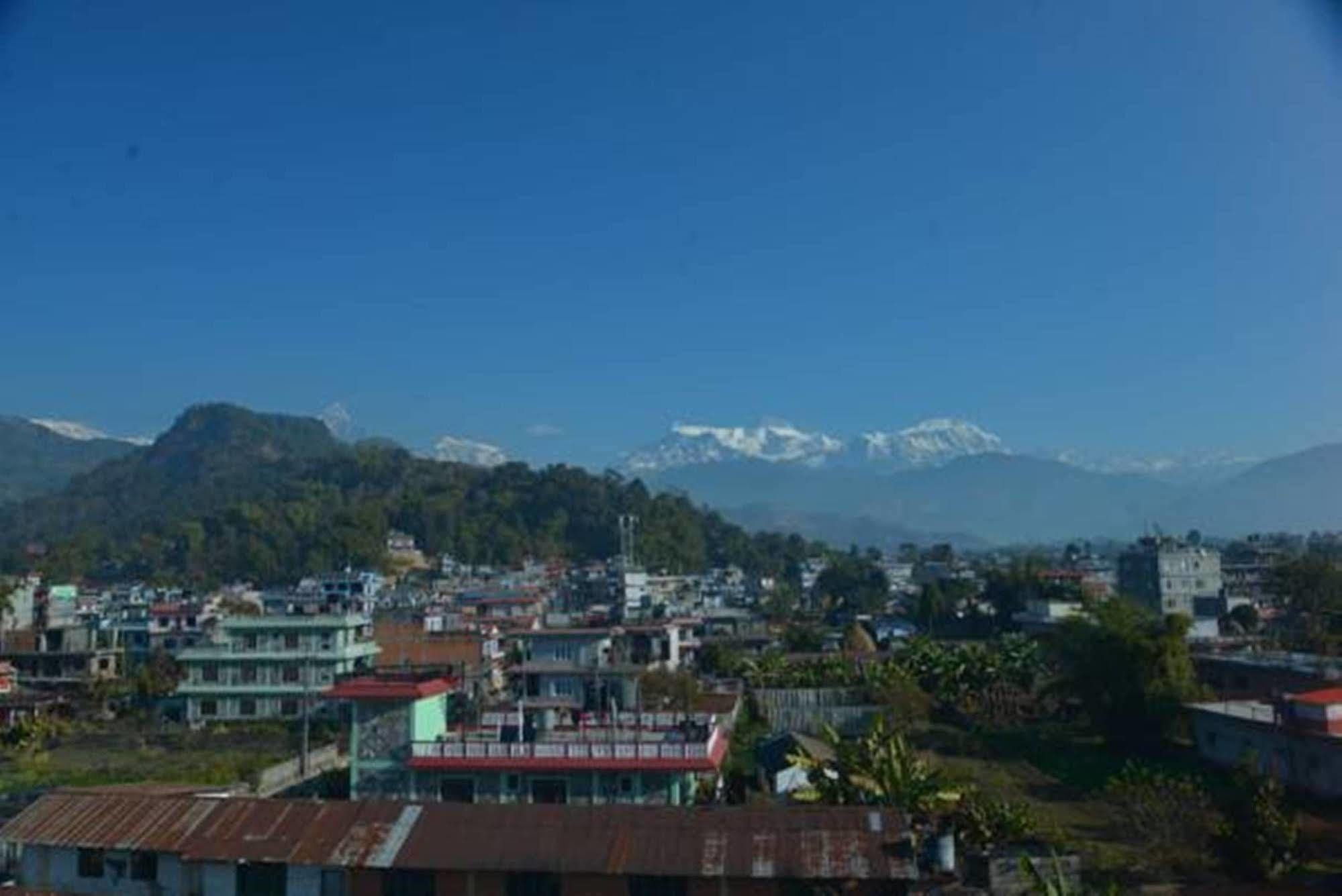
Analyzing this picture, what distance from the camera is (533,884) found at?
14.3m

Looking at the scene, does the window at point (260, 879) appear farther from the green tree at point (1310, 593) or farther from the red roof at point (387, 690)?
the green tree at point (1310, 593)

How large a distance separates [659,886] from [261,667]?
23.8 metres

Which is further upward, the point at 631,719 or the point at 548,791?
the point at 631,719

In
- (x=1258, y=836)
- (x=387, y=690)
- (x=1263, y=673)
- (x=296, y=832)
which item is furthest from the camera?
(x=1263, y=673)

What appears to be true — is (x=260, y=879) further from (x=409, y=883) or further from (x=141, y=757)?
(x=141, y=757)

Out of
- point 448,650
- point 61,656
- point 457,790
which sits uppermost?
point 448,650

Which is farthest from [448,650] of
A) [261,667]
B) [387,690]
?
[387,690]

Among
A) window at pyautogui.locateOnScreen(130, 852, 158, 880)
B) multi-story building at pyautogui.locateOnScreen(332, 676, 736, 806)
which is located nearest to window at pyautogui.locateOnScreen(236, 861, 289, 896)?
window at pyautogui.locateOnScreen(130, 852, 158, 880)

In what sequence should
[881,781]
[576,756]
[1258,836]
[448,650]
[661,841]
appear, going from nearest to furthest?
[661,841]
[1258,836]
[881,781]
[576,756]
[448,650]

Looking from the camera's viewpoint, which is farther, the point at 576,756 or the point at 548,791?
the point at 548,791

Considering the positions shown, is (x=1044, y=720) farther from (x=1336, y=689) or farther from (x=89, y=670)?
(x=89, y=670)

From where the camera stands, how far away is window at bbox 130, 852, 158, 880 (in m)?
15.4

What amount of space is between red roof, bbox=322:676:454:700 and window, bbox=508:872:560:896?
16.5ft

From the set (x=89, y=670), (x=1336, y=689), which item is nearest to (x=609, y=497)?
(x=89, y=670)
